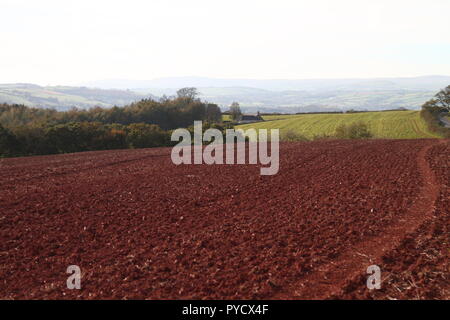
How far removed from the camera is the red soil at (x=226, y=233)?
8.90 meters

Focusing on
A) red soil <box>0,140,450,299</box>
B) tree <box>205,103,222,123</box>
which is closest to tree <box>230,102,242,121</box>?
tree <box>205,103,222,123</box>

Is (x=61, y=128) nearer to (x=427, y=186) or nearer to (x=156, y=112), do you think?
(x=156, y=112)

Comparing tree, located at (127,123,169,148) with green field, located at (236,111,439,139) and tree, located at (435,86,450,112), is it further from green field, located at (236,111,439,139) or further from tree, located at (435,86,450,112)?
tree, located at (435,86,450,112)

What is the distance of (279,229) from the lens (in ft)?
40.7

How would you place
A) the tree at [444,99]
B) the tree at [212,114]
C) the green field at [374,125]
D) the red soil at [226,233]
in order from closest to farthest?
the red soil at [226,233]
the green field at [374,125]
the tree at [444,99]
the tree at [212,114]

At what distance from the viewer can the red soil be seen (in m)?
8.90

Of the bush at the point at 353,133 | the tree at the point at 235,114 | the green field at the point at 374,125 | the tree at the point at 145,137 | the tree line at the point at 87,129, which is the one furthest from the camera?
the tree at the point at 235,114

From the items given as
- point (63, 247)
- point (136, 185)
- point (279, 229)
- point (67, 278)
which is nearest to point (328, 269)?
point (279, 229)

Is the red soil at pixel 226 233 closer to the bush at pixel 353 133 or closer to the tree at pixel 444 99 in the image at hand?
the bush at pixel 353 133

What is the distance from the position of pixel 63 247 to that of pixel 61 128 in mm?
36105

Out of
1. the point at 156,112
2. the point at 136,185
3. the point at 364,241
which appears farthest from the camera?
the point at 156,112

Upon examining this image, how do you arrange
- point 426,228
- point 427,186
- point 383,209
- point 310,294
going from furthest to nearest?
point 427,186
point 383,209
point 426,228
point 310,294

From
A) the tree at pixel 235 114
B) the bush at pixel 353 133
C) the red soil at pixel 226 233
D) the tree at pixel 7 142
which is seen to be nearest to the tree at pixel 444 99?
the bush at pixel 353 133

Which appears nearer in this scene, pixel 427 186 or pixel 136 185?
pixel 427 186
